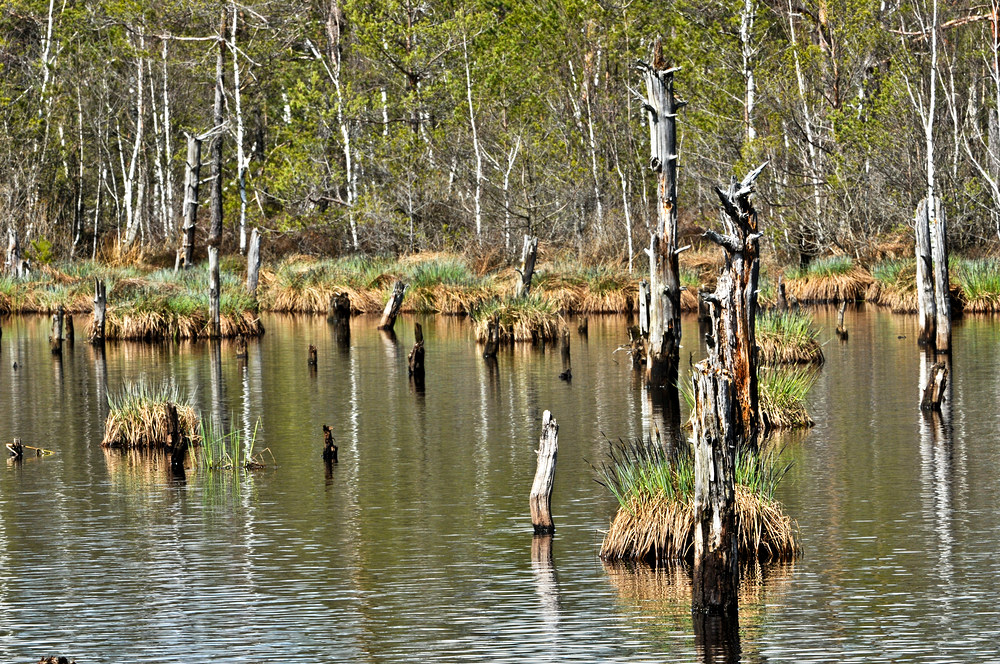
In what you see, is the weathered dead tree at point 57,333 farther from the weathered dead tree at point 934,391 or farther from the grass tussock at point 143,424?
the weathered dead tree at point 934,391

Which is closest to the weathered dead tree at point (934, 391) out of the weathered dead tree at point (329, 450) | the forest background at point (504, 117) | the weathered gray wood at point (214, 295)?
the weathered dead tree at point (329, 450)

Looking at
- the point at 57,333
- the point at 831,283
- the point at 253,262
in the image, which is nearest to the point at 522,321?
the point at 57,333

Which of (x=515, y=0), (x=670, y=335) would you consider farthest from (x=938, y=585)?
(x=515, y=0)

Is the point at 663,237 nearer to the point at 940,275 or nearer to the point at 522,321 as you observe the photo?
the point at 940,275

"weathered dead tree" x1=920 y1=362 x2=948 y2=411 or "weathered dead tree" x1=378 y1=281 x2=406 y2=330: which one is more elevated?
"weathered dead tree" x1=378 y1=281 x2=406 y2=330

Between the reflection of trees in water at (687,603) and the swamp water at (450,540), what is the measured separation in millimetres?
32

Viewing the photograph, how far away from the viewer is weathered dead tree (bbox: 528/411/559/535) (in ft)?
41.2

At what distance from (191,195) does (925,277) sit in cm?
1777

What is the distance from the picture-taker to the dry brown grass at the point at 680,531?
475 inches

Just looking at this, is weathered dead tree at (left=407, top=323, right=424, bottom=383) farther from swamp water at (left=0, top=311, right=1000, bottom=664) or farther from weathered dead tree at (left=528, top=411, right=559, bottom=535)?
weathered dead tree at (left=528, top=411, right=559, bottom=535)

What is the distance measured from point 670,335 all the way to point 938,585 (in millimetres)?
12188

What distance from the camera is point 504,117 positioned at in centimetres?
4903

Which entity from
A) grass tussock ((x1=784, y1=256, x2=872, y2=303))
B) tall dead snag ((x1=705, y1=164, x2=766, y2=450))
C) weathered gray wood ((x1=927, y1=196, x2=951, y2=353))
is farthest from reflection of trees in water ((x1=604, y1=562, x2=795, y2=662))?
grass tussock ((x1=784, y1=256, x2=872, y2=303))

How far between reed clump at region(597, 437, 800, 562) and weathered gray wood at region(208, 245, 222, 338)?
21635 millimetres
